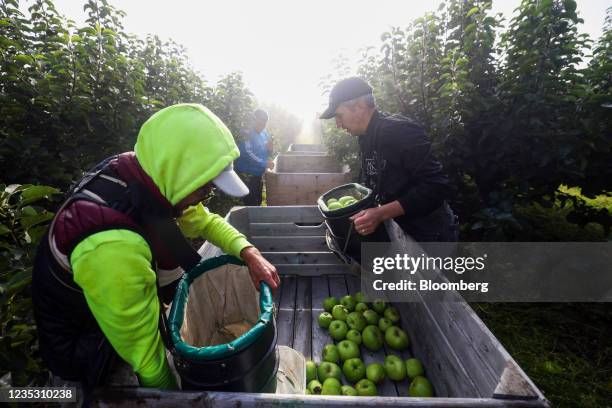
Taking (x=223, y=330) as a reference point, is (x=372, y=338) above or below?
below

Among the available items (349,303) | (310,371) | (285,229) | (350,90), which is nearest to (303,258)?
(285,229)

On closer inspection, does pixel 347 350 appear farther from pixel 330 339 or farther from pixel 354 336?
pixel 330 339

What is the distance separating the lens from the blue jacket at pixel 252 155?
633cm

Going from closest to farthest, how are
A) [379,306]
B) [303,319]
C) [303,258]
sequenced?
[379,306], [303,319], [303,258]

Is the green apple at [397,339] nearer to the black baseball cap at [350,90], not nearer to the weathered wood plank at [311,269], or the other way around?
the weathered wood plank at [311,269]

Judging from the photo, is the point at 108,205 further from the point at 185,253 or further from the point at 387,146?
the point at 387,146

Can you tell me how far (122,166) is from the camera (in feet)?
4.40

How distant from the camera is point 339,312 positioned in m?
2.93

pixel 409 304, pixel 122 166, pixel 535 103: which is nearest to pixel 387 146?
pixel 409 304

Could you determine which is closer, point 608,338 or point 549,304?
point 608,338

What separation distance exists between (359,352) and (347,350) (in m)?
0.16

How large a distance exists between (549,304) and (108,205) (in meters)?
4.92

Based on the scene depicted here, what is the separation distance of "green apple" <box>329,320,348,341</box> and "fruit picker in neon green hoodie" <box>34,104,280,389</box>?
1.64 meters

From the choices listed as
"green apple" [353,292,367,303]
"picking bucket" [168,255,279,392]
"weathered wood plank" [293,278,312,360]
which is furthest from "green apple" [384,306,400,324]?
"picking bucket" [168,255,279,392]
